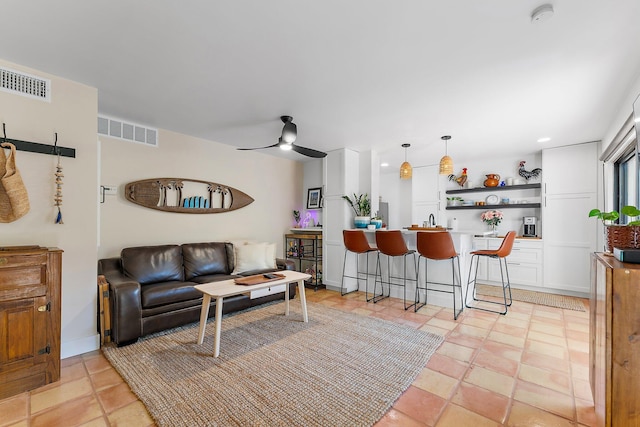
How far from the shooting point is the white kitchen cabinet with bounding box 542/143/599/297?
14.3 ft

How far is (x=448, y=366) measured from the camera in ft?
7.86

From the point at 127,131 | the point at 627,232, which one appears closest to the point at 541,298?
the point at 627,232

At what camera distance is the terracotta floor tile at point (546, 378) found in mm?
2105

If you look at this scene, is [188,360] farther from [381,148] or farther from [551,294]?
[551,294]

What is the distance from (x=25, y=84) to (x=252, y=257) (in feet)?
9.40

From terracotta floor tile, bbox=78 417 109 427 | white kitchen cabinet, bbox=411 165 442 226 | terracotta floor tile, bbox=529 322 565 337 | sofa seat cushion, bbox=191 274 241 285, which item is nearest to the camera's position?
terracotta floor tile, bbox=78 417 109 427

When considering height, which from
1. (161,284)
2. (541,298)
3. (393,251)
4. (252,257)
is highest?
(393,251)

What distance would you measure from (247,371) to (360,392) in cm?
Answer: 90

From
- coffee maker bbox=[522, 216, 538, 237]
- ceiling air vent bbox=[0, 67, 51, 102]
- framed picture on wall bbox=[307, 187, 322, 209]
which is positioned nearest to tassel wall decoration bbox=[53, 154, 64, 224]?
ceiling air vent bbox=[0, 67, 51, 102]

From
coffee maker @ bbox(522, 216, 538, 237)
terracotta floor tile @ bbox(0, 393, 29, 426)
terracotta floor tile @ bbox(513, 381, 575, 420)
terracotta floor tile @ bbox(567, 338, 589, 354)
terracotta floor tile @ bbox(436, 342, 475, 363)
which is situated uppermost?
coffee maker @ bbox(522, 216, 538, 237)

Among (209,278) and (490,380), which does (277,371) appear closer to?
(490,380)

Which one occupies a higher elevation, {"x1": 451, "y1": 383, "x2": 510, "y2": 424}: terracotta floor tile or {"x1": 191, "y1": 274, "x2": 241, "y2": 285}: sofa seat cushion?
{"x1": 191, "y1": 274, "x2": 241, "y2": 285}: sofa seat cushion

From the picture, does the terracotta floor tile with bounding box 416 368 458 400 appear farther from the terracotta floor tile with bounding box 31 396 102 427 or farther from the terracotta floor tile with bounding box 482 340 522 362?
the terracotta floor tile with bounding box 31 396 102 427

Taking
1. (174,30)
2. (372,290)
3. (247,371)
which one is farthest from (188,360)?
(372,290)
